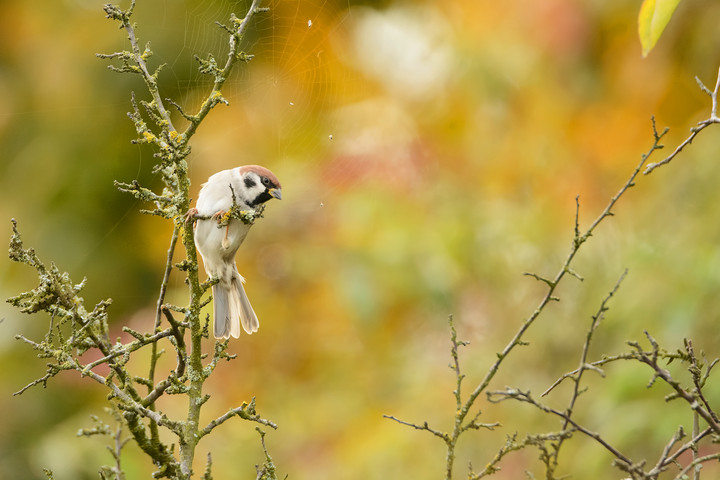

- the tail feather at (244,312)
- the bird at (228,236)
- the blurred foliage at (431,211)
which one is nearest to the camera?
the bird at (228,236)

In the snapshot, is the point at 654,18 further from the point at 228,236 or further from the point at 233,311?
the point at 233,311

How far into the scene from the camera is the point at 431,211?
168 inches

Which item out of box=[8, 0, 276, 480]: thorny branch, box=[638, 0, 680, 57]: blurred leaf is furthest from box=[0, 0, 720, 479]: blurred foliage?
box=[638, 0, 680, 57]: blurred leaf

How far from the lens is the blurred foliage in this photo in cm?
345

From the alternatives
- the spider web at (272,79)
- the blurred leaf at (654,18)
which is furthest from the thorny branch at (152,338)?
the spider web at (272,79)

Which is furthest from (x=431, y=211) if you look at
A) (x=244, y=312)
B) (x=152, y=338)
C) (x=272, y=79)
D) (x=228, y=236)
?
(x=152, y=338)

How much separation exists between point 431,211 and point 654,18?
2.97m

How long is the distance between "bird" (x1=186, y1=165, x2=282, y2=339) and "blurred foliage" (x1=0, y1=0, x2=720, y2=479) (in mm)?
366

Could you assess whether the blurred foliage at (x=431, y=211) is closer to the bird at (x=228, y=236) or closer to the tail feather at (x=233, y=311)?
the bird at (x=228, y=236)

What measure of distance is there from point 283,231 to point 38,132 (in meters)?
3.01

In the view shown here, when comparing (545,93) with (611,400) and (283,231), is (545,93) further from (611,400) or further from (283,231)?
(611,400)

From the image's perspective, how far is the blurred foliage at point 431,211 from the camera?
11.3 ft

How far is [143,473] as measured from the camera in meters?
4.25

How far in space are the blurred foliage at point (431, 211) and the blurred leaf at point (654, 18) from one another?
1728 millimetres
